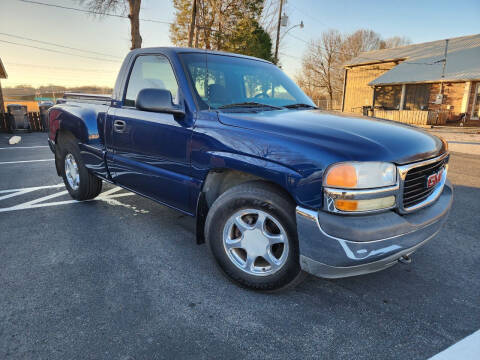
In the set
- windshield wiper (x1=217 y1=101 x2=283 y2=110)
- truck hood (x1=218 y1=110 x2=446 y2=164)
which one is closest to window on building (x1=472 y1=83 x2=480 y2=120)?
truck hood (x1=218 y1=110 x2=446 y2=164)

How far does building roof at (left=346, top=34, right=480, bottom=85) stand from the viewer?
833 inches

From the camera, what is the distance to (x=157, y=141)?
2910 mm

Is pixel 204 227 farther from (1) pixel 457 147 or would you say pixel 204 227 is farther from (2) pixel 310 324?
(1) pixel 457 147

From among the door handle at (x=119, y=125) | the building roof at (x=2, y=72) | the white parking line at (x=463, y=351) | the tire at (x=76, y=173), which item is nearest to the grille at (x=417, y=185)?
the white parking line at (x=463, y=351)

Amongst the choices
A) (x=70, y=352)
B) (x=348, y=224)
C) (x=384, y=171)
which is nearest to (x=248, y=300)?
(x=348, y=224)

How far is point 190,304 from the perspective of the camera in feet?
7.45

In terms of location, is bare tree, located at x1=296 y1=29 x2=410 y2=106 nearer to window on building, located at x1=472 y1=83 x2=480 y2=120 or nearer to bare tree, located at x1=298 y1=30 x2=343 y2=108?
bare tree, located at x1=298 y1=30 x2=343 y2=108

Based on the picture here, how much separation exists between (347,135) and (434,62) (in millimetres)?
26811

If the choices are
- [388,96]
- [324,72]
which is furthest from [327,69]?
[388,96]

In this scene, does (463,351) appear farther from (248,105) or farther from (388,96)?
(388,96)

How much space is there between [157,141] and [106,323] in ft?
5.05

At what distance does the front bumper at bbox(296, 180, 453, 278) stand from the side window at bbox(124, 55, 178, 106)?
1.62 metres

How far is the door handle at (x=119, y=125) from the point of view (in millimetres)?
3282

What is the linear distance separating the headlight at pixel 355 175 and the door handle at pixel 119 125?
2255 mm
